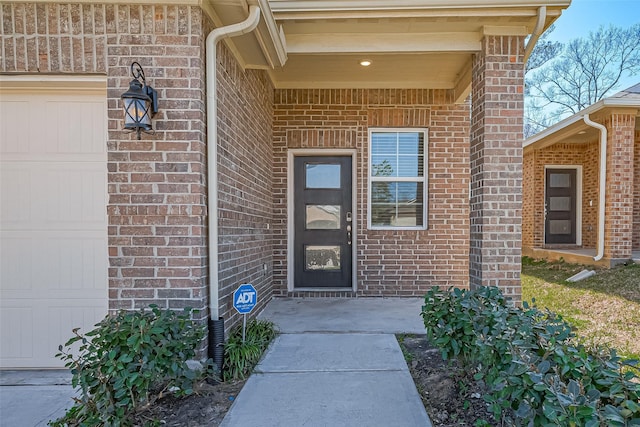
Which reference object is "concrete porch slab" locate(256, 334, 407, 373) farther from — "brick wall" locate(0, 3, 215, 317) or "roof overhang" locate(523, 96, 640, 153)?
"roof overhang" locate(523, 96, 640, 153)

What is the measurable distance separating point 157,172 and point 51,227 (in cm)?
102

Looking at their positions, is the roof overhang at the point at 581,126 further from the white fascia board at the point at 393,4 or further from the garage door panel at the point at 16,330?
the garage door panel at the point at 16,330

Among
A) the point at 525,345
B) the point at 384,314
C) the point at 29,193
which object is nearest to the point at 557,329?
the point at 525,345

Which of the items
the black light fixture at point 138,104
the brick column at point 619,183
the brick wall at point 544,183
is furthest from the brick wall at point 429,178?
the brick wall at point 544,183

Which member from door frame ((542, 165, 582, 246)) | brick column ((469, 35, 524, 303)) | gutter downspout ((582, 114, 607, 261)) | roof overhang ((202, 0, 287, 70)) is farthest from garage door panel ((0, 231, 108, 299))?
door frame ((542, 165, 582, 246))

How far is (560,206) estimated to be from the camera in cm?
890

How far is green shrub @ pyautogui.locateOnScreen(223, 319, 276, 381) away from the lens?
2732 millimetres

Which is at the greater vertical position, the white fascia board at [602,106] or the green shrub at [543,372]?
the white fascia board at [602,106]

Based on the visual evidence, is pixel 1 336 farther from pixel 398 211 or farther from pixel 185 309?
pixel 398 211

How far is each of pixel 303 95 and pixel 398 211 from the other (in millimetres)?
2087

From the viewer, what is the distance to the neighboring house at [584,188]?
6.07 m

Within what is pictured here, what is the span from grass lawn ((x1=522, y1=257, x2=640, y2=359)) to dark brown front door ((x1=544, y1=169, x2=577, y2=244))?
80.6 inches

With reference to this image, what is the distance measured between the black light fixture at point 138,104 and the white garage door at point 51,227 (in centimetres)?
49

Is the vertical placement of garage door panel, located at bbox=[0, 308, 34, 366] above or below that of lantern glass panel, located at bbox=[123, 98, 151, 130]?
below
